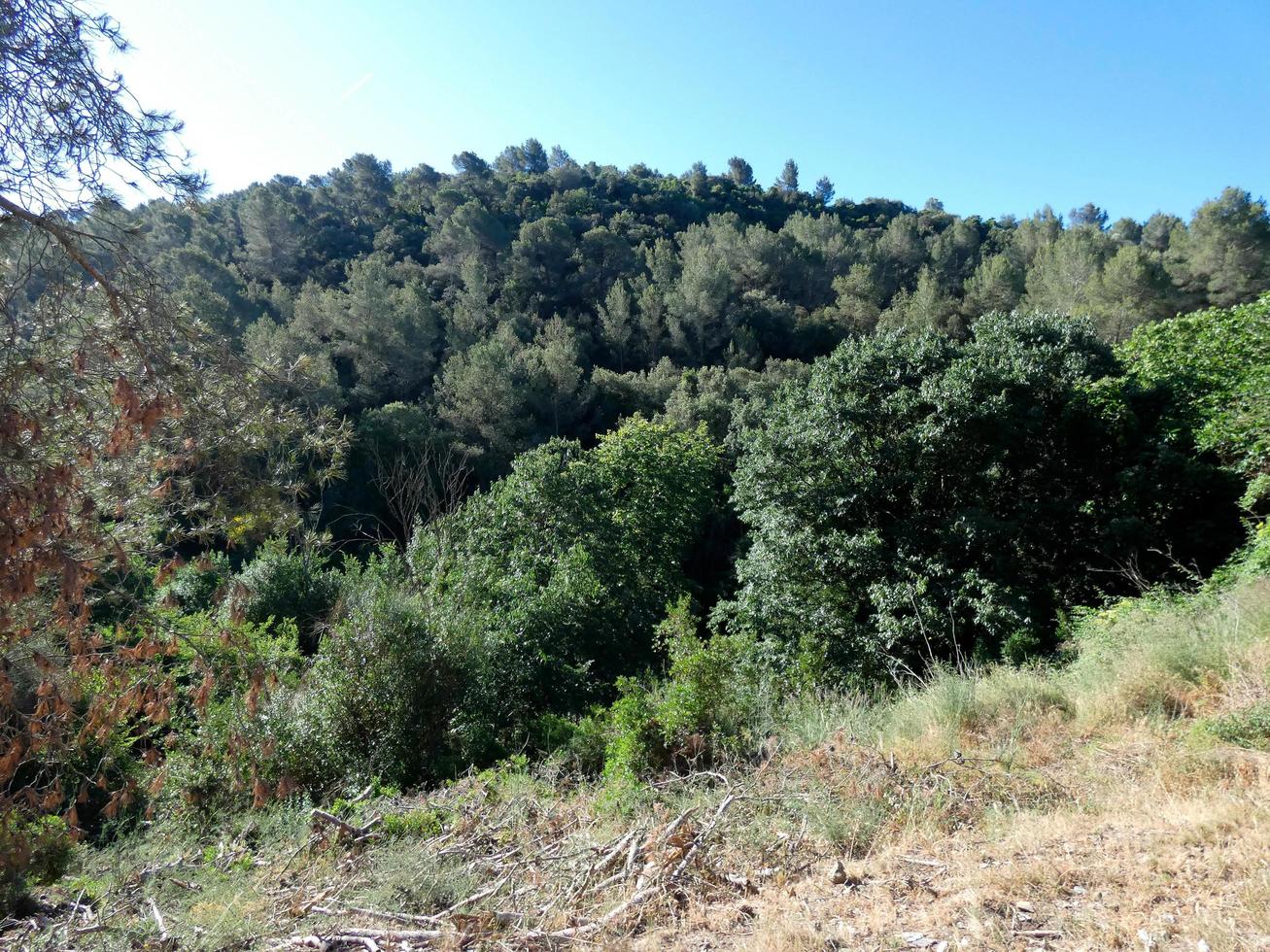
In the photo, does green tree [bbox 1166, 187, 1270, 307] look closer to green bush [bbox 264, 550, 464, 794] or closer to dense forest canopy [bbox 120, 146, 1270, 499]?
dense forest canopy [bbox 120, 146, 1270, 499]

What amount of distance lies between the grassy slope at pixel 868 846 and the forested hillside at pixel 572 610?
0.11 feet

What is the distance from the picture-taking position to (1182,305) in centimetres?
2528

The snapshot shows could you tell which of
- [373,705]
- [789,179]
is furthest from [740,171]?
[373,705]

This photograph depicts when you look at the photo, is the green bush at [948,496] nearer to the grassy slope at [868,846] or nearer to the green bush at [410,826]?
the grassy slope at [868,846]

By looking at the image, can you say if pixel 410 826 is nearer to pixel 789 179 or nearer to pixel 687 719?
pixel 687 719

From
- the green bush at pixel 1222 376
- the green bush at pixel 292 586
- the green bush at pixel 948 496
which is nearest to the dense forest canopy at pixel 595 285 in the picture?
the green bush at pixel 292 586

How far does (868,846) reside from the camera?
11.5ft

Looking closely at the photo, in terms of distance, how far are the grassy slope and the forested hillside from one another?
32 millimetres

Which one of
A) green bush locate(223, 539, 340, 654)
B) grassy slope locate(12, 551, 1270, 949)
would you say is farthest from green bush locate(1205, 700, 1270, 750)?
green bush locate(223, 539, 340, 654)

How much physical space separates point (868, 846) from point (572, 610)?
783cm

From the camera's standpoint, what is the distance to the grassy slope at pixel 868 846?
2742 millimetres

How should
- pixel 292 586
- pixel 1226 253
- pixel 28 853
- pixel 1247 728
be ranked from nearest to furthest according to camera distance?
1. pixel 28 853
2. pixel 1247 728
3. pixel 292 586
4. pixel 1226 253

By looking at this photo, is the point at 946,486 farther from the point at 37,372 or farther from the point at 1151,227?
the point at 1151,227

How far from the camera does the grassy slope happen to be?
2.74m
